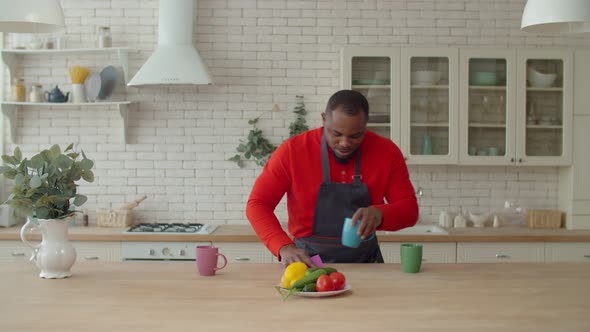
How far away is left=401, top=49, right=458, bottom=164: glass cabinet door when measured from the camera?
5.27m

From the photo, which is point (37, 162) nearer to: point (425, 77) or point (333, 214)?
point (333, 214)

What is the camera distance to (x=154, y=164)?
5586 millimetres

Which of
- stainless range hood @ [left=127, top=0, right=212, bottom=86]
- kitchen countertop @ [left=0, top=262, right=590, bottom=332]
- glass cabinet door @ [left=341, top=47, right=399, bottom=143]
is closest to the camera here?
kitchen countertop @ [left=0, top=262, right=590, bottom=332]

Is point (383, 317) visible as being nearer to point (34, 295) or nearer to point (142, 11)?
point (34, 295)

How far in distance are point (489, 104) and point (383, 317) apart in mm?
3444

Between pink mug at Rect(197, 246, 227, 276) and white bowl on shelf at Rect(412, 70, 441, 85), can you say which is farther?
white bowl on shelf at Rect(412, 70, 441, 85)

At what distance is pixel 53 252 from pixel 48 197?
0.23m

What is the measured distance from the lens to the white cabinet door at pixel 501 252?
5.00m

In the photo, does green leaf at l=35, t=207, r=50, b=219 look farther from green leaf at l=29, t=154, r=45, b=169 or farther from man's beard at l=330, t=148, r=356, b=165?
man's beard at l=330, t=148, r=356, b=165

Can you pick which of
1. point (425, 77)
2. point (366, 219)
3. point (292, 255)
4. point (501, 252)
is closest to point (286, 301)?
point (292, 255)

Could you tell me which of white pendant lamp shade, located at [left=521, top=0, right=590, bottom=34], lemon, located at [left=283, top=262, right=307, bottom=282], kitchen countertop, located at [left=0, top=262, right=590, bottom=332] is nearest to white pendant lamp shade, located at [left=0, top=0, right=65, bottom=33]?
kitchen countertop, located at [left=0, top=262, right=590, bottom=332]

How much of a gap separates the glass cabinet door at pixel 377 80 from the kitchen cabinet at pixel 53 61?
5.70 feet

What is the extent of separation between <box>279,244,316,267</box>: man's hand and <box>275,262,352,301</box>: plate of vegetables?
0.24m

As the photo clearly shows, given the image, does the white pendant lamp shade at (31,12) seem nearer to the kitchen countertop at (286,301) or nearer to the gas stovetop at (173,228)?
the kitchen countertop at (286,301)
